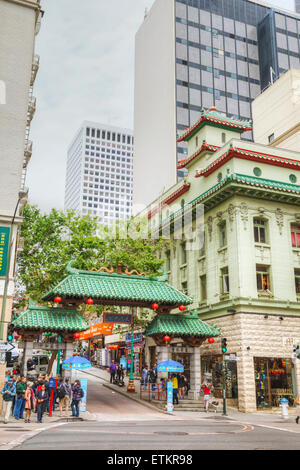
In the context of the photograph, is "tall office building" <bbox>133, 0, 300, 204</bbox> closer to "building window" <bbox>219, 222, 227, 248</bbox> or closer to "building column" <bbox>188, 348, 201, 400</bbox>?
"building window" <bbox>219, 222, 227, 248</bbox>

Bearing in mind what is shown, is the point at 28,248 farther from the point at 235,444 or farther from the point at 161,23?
the point at 161,23

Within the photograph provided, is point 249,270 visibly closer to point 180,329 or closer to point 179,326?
point 179,326

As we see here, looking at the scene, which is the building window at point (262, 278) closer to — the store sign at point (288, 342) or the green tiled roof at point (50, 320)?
the store sign at point (288, 342)

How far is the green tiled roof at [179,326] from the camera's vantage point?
27.5 metres

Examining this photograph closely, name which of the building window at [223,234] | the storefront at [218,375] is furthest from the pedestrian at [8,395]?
the building window at [223,234]

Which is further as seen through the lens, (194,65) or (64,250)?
(194,65)

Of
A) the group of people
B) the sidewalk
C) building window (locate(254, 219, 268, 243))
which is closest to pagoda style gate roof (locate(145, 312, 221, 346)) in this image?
the sidewalk

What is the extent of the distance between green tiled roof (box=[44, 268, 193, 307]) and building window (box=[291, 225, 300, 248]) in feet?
35.8

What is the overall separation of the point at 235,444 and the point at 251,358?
16332 millimetres

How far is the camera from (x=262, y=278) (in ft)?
106

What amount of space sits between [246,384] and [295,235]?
12.3 meters

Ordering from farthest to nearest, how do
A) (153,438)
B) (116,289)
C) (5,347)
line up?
(116,289)
(5,347)
(153,438)

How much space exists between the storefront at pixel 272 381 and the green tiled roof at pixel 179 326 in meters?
4.17

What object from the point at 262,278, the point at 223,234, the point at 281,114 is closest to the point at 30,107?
the point at 223,234
